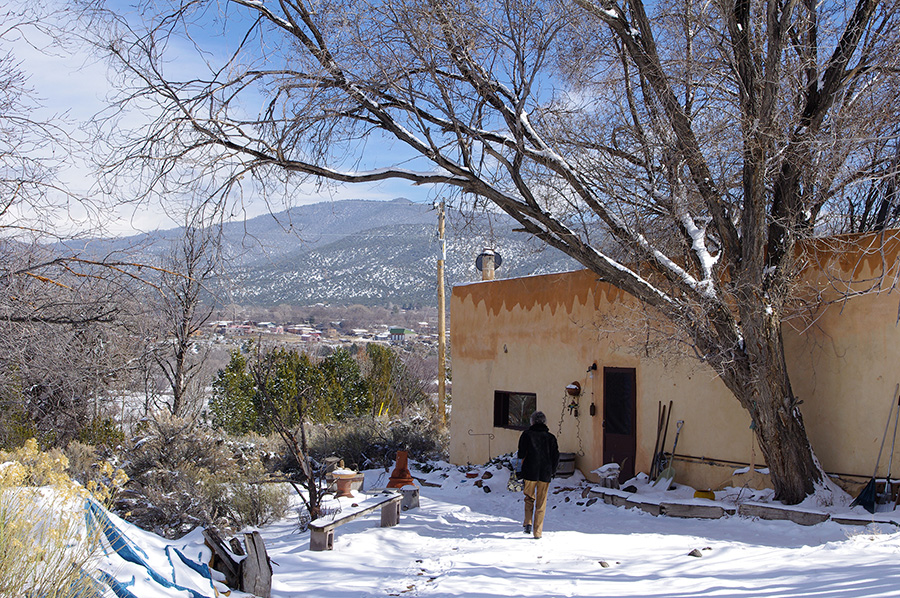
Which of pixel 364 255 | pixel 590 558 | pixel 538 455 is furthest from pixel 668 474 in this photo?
pixel 364 255

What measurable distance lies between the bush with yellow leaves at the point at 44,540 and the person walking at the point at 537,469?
5.38 m

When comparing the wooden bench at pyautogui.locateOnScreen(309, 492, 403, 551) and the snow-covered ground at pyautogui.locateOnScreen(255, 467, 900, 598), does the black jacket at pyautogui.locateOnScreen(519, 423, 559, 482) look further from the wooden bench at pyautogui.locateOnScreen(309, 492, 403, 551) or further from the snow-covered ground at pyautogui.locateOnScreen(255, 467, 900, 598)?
the wooden bench at pyautogui.locateOnScreen(309, 492, 403, 551)

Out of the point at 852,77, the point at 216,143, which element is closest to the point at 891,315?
the point at 852,77

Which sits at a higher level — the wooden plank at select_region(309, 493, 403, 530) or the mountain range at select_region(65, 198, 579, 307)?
the mountain range at select_region(65, 198, 579, 307)

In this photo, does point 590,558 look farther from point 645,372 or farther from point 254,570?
point 645,372

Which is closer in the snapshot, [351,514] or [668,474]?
[351,514]

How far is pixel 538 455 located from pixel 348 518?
2.38 meters

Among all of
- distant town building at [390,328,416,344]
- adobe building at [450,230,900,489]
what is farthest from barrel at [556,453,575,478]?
distant town building at [390,328,416,344]

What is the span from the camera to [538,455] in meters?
8.52

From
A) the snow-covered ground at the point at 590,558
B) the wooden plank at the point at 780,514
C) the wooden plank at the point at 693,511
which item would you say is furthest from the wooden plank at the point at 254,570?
the wooden plank at the point at 780,514

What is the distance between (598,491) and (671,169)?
5087 mm

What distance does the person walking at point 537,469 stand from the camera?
8.40 meters

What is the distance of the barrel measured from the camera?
12.6m

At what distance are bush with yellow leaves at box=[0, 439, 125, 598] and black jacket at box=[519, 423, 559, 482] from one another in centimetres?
538
